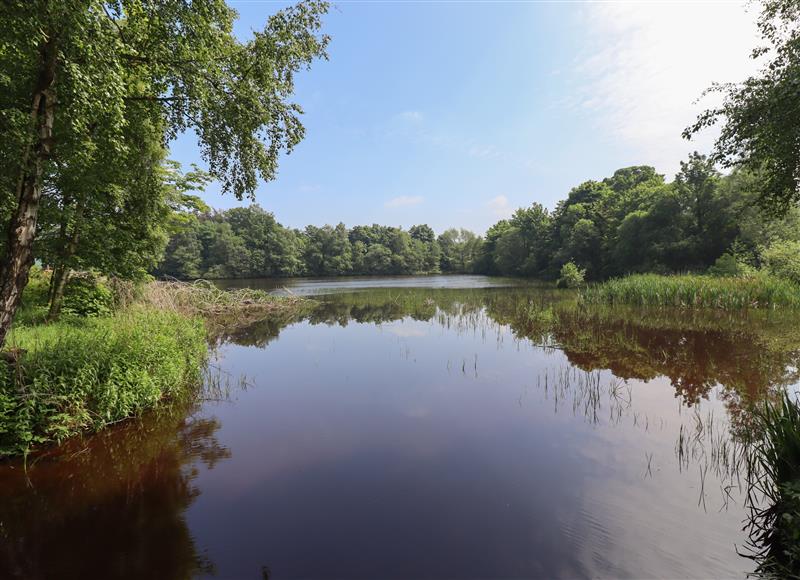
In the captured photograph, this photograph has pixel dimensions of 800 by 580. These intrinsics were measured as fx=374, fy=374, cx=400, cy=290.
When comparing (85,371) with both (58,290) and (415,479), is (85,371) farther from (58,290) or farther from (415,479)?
(58,290)

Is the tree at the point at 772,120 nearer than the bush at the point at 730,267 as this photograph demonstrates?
Yes

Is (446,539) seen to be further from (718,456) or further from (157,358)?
(157,358)

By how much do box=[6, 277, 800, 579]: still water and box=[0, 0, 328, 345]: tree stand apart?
11.0ft

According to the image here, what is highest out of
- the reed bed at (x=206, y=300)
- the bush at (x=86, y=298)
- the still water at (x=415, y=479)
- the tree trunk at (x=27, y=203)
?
the tree trunk at (x=27, y=203)

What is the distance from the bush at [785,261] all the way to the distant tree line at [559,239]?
11.5 ft

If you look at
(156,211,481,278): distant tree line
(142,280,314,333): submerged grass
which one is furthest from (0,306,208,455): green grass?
(156,211,481,278): distant tree line

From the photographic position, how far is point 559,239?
67312 millimetres

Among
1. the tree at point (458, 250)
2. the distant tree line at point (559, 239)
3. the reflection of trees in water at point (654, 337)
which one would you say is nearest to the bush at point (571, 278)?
the distant tree line at point (559, 239)

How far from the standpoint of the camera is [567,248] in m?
58.1

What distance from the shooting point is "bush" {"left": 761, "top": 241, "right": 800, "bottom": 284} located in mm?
22500

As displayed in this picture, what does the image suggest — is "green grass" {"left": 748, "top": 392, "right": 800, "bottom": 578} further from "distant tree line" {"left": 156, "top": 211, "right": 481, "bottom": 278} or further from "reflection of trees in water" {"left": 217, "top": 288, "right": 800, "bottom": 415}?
"distant tree line" {"left": 156, "top": 211, "right": 481, "bottom": 278}

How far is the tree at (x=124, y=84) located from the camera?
5.11m

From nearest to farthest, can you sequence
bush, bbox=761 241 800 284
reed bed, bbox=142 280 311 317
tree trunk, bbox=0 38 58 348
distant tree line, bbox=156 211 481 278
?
tree trunk, bbox=0 38 58 348 < reed bed, bbox=142 280 311 317 < bush, bbox=761 241 800 284 < distant tree line, bbox=156 211 481 278

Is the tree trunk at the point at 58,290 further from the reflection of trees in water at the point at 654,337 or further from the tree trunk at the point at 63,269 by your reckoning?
the reflection of trees in water at the point at 654,337
